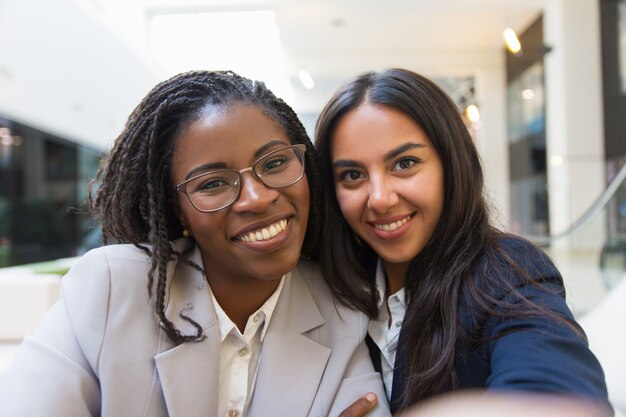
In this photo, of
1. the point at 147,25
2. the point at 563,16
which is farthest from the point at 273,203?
the point at 147,25

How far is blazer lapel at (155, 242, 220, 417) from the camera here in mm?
1307

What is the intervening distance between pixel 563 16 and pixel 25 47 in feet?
31.2

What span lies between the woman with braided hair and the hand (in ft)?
0.16

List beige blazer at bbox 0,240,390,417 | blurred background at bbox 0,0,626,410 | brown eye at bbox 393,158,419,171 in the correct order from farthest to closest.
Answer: blurred background at bbox 0,0,626,410
brown eye at bbox 393,158,419,171
beige blazer at bbox 0,240,390,417

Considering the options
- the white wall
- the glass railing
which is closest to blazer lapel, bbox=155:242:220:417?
the glass railing

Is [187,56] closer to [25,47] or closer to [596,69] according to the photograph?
[25,47]

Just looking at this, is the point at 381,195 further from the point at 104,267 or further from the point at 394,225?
the point at 104,267

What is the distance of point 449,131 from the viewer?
160 cm

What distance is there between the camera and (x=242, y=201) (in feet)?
4.44

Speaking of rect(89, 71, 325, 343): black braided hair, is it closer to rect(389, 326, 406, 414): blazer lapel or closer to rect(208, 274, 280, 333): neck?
rect(208, 274, 280, 333): neck

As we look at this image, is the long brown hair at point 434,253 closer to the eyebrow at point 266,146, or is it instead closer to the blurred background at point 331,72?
the eyebrow at point 266,146

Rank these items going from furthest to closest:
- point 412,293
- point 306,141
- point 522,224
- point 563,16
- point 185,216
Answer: point 522,224 → point 563,16 → point 306,141 → point 412,293 → point 185,216

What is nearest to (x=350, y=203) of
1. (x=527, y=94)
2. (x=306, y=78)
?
(x=527, y=94)

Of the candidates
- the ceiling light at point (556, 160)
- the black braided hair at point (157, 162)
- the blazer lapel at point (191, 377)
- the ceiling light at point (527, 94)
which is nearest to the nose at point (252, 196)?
the black braided hair at point (157, 162)
